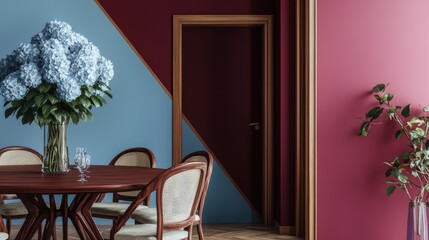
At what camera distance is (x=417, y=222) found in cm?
407

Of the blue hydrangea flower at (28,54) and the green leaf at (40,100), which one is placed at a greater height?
the blue hydrangea flower at (28,54)

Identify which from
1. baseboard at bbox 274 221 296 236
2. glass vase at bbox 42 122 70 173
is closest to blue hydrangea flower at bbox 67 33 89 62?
glass vase at bbox 42 122 70 173

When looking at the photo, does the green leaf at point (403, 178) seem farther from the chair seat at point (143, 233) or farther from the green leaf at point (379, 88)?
the chair seat at point (143, 233)

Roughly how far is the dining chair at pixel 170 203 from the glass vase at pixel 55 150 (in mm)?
582

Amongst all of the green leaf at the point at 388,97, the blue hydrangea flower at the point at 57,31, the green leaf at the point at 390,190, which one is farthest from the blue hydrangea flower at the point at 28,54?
the green leaf at the point at 390,190

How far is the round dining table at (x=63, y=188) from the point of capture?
322 centimetres

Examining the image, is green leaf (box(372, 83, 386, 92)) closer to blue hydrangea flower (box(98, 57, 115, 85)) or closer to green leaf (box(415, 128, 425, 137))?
green leaf (box(415, 128, 425, 137))

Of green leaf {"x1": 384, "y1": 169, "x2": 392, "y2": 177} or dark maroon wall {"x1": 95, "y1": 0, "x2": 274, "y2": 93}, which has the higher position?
dark maroon wall {"x1": 95, "y1": 0, "x2": 274, "y2": 93}

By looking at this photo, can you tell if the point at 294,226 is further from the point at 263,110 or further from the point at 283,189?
the point at 263,110

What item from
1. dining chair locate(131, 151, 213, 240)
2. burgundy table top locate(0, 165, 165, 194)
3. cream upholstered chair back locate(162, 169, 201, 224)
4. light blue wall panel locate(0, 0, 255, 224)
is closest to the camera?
burgundy table top locate(0, 165, 165, 194)

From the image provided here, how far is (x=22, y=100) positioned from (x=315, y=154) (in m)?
2.00

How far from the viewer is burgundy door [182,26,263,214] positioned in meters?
6.32

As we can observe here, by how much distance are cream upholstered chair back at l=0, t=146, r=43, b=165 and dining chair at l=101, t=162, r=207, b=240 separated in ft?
5.66

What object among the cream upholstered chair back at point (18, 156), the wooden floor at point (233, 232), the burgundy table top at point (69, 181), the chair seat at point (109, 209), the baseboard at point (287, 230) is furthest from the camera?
the baseboard at point (287, 230)
